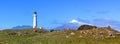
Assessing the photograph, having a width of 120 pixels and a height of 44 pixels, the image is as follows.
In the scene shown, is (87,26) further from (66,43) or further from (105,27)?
(66,43)

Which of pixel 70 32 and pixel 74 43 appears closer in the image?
pixel 74 43

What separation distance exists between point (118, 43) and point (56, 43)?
7.94 metres

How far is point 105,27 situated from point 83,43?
27781 mm

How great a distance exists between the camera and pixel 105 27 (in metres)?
67.3

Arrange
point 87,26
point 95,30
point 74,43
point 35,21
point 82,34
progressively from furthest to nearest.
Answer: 1. point 35,21
2. point 87,26
3. point 95,30
4. point 82,34
5. point 74,43

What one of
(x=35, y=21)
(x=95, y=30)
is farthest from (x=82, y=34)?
(x=35, y=21)

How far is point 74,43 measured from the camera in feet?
131

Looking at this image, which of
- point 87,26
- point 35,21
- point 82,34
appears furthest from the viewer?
point 35,21

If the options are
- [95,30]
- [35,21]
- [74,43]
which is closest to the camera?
[74,43]

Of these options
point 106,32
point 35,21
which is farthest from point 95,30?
point 35,21

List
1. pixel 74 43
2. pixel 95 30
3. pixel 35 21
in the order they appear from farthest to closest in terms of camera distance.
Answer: pixel 35 21
pixel 95 30
pixel 74 43

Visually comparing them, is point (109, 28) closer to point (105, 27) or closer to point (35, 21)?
point (105, 27)

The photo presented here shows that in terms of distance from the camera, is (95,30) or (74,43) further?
(95,30)

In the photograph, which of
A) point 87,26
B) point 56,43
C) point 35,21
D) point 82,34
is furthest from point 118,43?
point 35,21
